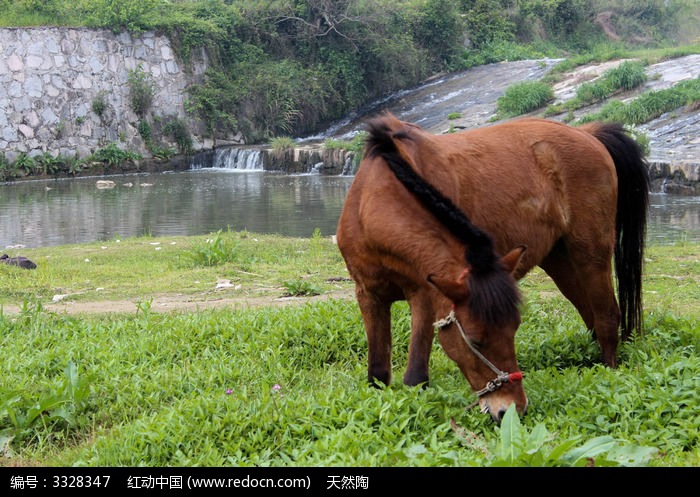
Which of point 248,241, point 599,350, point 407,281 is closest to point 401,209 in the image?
point 407,281

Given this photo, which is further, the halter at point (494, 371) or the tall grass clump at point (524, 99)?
the tall grass clump at point (524, 99)

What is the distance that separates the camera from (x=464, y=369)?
4.12m

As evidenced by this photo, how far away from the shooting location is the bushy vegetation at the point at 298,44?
29.1 meters

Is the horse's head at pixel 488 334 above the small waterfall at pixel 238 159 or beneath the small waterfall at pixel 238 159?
beneath

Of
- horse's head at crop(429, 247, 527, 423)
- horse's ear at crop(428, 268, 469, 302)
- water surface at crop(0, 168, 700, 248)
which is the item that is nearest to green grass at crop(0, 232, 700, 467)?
horse's head at crop(429, 247, 527, 423)

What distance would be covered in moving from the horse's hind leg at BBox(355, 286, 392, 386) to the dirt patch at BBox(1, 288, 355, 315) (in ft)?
9.87

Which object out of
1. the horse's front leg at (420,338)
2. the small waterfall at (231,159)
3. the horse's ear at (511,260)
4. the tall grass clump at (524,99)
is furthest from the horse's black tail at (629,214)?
the small waterfall at (231,159)

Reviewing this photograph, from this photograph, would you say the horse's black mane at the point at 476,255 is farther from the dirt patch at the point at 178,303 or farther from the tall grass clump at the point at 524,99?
the tall grass clump at the point at 524,99

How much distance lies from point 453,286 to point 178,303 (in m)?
5.10

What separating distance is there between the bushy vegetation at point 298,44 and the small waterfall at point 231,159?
117 cm

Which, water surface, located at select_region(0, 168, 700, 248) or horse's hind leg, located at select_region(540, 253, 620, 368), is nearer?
horse's hind leg, located at select_region(540, 253, 620, 368)

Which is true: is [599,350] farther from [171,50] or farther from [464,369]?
[171,50]

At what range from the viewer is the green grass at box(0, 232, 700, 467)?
3.93m

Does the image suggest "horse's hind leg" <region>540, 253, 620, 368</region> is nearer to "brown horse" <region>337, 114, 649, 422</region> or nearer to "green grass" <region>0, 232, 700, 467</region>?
"brown horse" <region>337, 114, 649, 422</region>
